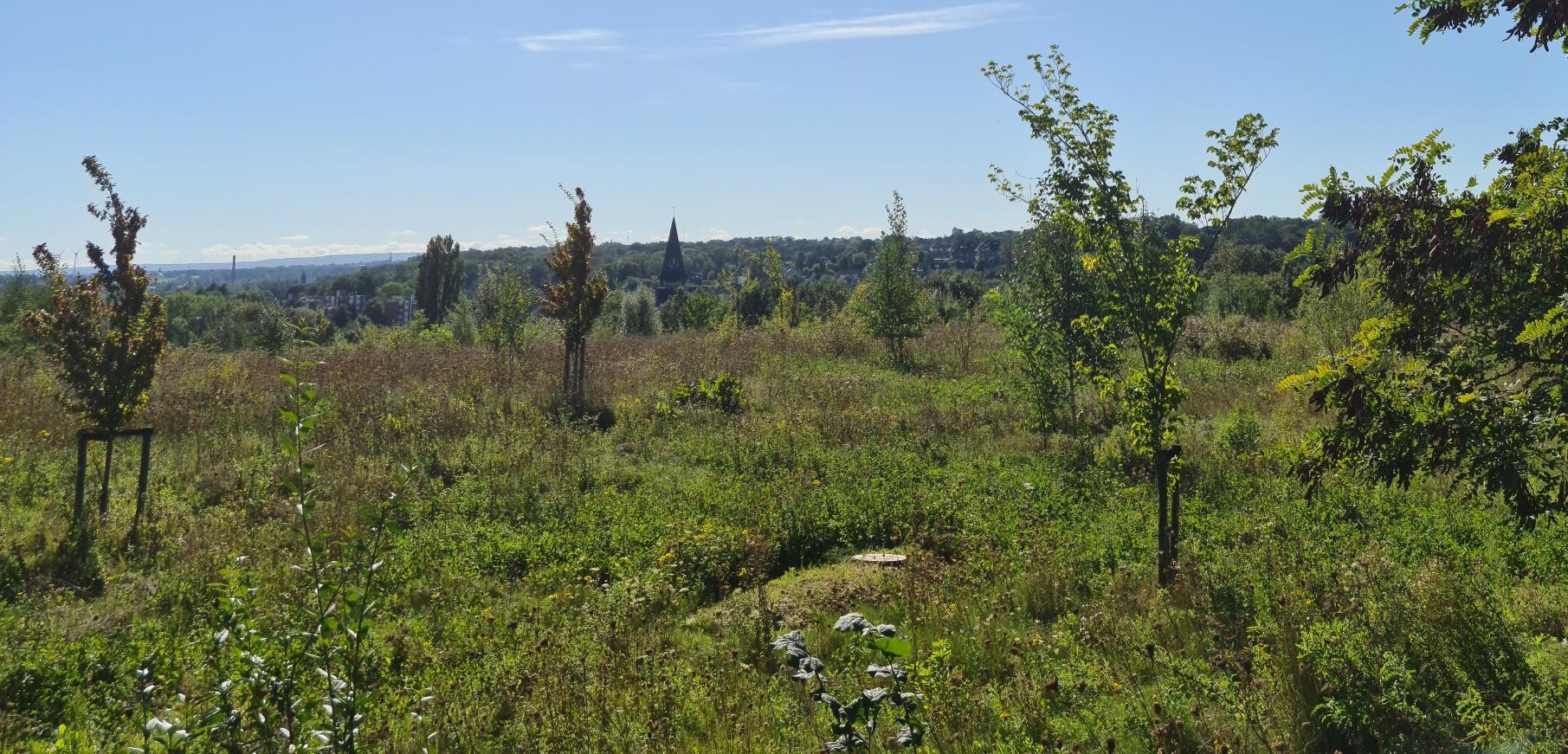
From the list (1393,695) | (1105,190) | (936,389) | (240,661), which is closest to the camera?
(240,661)

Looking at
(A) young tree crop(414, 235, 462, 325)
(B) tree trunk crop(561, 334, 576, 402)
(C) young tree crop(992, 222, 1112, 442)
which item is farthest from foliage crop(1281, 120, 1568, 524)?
(A) young tree crop(414, 235, 462, 325)

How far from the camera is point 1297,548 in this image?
659 cm

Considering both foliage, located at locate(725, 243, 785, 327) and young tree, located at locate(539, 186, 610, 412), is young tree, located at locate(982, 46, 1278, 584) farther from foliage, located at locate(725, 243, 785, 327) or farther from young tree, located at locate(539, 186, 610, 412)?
foliage, located at locate(725, 243, 785, 327)

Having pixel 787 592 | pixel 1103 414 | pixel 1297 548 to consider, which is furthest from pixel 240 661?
pixel 1103 414

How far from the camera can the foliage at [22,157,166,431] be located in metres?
8.46

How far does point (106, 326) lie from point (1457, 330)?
11.1 meters

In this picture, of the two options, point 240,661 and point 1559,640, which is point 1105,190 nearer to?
point 1559,640

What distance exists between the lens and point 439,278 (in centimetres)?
6262

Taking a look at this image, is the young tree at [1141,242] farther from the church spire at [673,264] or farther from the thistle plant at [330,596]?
the church spire at [673,264]

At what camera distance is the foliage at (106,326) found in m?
8.46

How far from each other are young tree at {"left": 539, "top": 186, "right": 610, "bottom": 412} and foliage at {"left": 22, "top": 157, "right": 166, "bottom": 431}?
7.48 meters

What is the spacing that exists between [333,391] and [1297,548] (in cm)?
1368

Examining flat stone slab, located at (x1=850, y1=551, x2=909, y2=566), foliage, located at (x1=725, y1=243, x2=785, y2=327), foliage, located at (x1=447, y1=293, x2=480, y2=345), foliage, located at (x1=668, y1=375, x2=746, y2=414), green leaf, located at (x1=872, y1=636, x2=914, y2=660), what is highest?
foliage, located at (x1=725, y1=243, x2=785, y2=327)

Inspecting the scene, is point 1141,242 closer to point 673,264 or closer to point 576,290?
point 576,290
